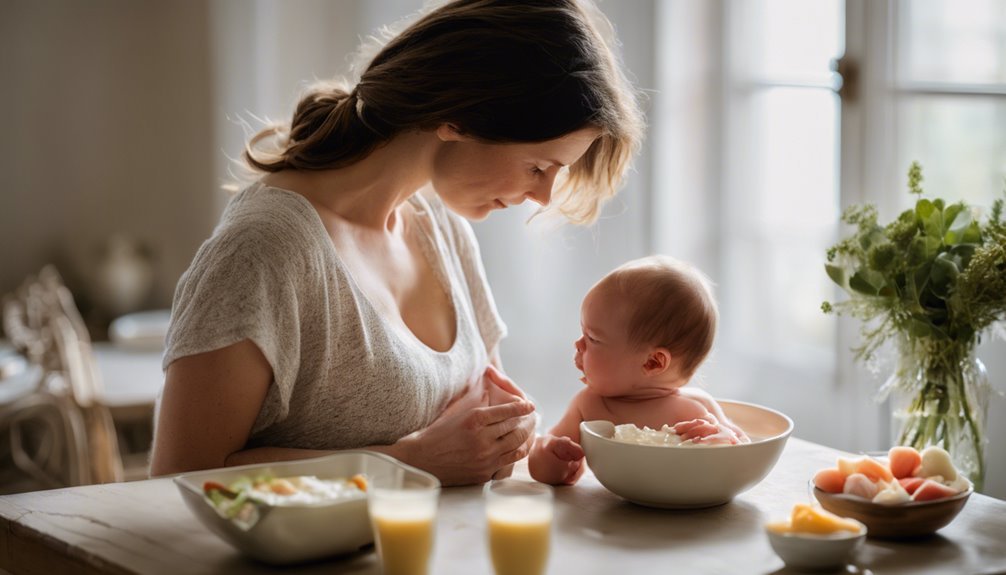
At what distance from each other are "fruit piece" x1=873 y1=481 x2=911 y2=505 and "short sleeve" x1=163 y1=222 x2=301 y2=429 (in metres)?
0.78

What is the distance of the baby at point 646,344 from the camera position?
64.7 inches

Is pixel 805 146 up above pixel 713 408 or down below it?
above

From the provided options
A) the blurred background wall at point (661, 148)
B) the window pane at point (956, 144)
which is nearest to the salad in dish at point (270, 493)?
the blurred background wall at point (661, 148)

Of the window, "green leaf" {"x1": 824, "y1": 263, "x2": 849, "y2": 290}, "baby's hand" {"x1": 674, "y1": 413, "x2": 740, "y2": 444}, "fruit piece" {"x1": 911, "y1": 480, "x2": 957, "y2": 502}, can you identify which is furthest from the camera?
the window

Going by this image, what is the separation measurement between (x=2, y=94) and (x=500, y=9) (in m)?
3.35

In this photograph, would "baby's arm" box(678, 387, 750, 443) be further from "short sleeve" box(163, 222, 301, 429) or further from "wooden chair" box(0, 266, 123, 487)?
"wooden chair" box(0, 266, 123, 487)

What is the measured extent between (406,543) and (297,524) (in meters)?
0.12

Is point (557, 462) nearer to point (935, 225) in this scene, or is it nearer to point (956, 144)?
point (935, 225)

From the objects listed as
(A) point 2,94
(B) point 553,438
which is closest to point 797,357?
(B) point 553,438

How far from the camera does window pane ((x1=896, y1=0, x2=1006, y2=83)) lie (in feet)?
7.73

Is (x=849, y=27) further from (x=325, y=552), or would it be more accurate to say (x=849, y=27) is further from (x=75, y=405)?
(x=75, y=405)

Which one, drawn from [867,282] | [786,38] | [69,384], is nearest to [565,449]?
[867,282]

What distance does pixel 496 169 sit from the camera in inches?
69.4

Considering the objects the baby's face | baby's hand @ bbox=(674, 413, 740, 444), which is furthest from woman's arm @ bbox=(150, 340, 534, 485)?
baby's hand @ bbox=(674, 413, 740, 444)
